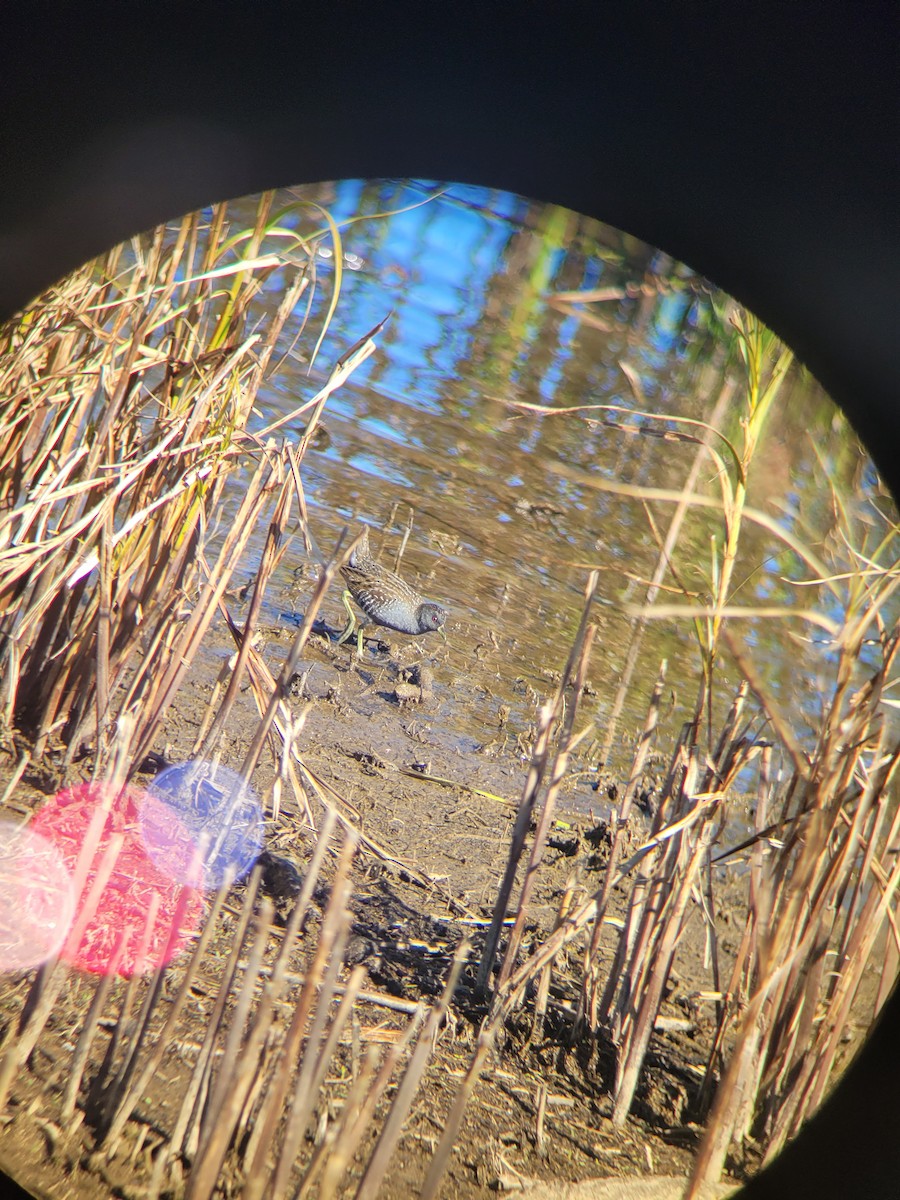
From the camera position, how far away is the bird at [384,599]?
64 centimetres

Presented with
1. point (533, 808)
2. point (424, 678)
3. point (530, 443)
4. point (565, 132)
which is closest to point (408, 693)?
point (424, 678)

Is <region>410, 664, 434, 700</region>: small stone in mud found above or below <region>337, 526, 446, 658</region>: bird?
below

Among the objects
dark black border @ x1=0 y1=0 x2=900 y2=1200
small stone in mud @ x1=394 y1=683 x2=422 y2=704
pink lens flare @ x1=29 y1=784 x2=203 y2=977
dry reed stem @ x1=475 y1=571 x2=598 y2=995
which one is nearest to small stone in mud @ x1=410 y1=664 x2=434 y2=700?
small stone in mud @ x1=394 y1=683 x2=422 y2=704

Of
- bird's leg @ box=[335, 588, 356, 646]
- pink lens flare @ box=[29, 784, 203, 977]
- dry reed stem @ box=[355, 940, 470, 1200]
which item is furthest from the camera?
bird's leg @ box=[335, 588, 356, 646]

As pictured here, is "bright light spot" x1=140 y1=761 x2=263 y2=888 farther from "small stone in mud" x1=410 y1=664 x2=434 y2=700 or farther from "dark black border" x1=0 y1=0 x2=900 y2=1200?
"dark black border" x1=0 y1=0 x2=900 y2=1200

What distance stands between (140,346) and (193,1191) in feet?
2.12

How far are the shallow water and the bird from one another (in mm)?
12

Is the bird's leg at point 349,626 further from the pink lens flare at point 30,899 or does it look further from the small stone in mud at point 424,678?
the pink lens flare at point 30,899

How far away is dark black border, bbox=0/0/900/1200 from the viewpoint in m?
0.56

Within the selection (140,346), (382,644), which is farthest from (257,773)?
(140,346)

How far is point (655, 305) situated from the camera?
677 mm

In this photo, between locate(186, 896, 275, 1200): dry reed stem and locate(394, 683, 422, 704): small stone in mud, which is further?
locate(394, 683, 422, 704): small stone in mud

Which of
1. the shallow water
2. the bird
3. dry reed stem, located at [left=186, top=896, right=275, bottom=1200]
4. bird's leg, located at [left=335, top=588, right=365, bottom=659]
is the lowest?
dry reed stem, located at [left=186, top=896, right=275, bottom=1200]

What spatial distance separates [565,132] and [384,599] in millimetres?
402
